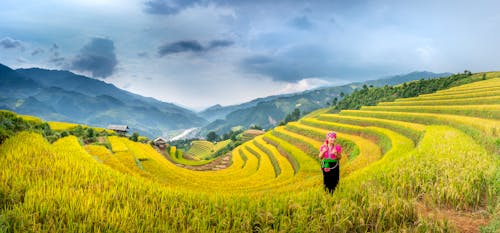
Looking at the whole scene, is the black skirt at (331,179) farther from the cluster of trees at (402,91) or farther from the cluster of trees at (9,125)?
the cluster of trees at (402,91)

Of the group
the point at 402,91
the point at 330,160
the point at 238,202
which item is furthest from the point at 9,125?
the point at 402,91

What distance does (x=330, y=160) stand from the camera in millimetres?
6582

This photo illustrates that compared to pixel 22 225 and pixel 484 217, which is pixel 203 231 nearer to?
pixel 22 225

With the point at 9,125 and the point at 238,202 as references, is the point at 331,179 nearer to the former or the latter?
the point at 238,202

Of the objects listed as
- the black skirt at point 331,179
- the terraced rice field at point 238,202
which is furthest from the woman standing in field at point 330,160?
the terraced rice field at point 238,202

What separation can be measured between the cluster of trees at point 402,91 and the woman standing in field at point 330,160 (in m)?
51.4

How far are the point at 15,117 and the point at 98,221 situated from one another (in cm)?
1599

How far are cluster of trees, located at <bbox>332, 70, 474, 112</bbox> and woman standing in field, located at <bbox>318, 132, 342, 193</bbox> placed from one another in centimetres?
5137

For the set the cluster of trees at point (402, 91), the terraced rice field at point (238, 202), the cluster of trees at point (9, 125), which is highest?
the cluster of trees at point (402, 91)

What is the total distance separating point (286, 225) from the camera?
4.77 meters

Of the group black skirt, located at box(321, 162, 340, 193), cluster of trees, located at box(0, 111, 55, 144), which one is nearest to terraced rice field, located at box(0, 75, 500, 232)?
black skirt, located at box(321, 162, 340, 193)

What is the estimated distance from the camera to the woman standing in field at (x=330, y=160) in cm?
649

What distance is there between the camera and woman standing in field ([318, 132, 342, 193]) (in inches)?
255

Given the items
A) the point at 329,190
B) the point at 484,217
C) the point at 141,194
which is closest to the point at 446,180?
the point at 484,217
